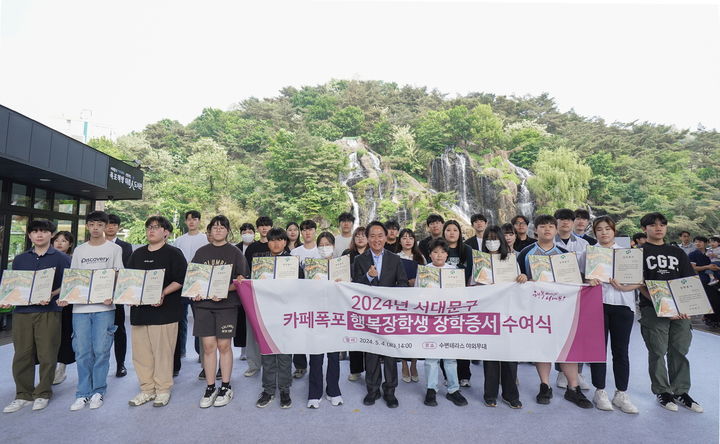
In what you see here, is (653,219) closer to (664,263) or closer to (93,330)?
(664,263)

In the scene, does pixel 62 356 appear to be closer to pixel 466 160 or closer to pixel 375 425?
pixel 375 425

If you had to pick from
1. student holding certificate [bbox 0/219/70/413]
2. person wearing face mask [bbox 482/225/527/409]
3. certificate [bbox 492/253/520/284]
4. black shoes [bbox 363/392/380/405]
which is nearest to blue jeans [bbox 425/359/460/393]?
person wearing face mask [bbox 482/225/527/409]

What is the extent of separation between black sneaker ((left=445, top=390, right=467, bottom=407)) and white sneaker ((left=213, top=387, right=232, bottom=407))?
1.96 meters

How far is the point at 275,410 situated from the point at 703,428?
133 inches

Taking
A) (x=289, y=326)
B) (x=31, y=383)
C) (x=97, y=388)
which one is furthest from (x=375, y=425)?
(x=31, y=383)

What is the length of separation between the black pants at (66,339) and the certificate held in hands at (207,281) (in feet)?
4.86

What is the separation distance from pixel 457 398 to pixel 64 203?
997 centimetres

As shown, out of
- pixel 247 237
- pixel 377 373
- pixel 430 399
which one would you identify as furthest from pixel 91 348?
pixel 430 399

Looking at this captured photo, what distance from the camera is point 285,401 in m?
3.00

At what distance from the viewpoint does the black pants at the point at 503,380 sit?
9.87ft

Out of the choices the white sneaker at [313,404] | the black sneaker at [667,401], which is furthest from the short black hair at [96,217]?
the black sneaker at [667,401]

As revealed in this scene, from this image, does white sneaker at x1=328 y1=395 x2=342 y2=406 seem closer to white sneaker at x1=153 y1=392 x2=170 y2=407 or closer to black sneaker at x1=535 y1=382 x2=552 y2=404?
white sneaker at x1=153 y1=392 x2=170 y2=407

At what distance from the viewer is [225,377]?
3104 millimetres

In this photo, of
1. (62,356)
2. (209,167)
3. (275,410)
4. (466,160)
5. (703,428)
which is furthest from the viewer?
(466,160)
